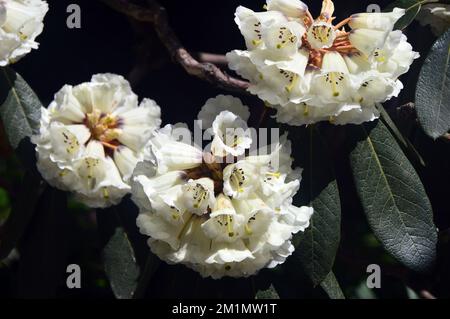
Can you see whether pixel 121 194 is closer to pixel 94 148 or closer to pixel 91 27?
pixel 94 148

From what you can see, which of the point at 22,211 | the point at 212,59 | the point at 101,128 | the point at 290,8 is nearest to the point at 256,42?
the point at 290,8

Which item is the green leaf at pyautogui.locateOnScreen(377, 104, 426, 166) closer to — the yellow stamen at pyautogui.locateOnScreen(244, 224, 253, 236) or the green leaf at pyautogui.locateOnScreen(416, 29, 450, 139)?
the green leaf at pyautogui.locateOnScreen(416, 29, 450, 139)

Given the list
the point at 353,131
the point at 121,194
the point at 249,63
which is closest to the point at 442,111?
the point at 353,131

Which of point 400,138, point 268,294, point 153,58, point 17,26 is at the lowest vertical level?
point 268,294

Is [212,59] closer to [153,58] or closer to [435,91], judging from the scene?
[153,58]

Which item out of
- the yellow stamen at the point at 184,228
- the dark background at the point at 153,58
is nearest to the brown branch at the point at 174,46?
the dark background at the point at 153,58
